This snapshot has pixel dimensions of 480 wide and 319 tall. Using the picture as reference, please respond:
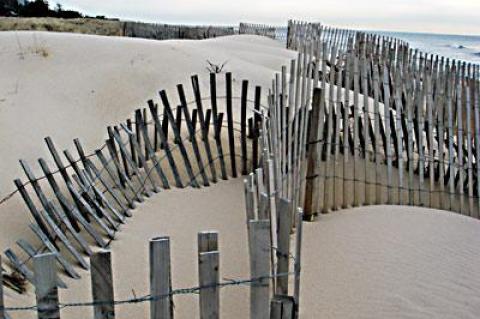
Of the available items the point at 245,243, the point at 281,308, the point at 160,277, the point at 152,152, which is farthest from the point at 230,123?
the point at 160,277

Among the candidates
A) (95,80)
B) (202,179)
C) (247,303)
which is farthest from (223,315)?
(95,80)

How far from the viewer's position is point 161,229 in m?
4.41

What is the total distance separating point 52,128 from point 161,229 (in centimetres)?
345

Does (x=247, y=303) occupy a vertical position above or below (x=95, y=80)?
below

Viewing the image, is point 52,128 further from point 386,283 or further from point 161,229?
point 386,283

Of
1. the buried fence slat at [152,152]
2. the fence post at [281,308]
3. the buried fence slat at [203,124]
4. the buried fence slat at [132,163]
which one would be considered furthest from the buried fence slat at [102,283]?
the buried fence slat at [203,124]

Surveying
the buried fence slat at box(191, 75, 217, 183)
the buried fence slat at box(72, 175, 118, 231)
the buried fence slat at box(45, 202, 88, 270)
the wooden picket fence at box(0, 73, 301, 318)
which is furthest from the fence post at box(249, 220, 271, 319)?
the buried fence slat at box(191, 75, 217, 183)

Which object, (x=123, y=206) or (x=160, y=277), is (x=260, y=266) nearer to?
(x=160, y=277)

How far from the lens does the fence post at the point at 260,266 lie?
2.04 meters

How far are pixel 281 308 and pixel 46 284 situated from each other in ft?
3.11

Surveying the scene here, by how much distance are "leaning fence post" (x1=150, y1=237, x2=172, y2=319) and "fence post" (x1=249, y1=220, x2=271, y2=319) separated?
36 cm

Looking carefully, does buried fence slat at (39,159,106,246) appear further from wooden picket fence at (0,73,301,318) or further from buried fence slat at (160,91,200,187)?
buried fence slat at (160,91,200,187)

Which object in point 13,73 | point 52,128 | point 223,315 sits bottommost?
point 223,315

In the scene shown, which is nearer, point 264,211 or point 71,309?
point 264,211
